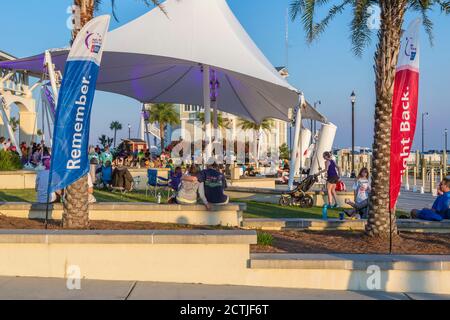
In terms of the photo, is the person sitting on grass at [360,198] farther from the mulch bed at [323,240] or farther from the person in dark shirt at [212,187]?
the person in dark shirt at [212,187]

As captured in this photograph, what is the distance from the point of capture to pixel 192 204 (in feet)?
33.5

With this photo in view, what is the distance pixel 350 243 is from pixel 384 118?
2044 millimetres

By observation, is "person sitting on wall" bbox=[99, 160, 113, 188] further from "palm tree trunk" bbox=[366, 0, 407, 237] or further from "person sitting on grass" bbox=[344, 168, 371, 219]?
"palm tree trunk" bbox=[366, 0, 407, 237]

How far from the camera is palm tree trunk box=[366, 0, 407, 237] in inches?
344

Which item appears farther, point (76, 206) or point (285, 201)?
point (285, 201)

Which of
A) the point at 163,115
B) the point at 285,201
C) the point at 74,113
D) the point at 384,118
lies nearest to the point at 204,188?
the point at 74,113

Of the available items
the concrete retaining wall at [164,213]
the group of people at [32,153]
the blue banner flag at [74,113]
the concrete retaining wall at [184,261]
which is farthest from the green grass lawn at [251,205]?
the group of people at [32,153]

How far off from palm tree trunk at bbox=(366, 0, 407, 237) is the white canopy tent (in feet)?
16.7

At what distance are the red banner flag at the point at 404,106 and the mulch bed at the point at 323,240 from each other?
2.59ft

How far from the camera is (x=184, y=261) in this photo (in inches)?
279

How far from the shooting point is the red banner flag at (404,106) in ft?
26.2

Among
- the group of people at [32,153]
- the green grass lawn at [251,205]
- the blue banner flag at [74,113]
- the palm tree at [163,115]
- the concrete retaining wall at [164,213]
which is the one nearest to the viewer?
the blue banner flag at [74,113]

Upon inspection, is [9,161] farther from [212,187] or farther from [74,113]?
[74,113]
